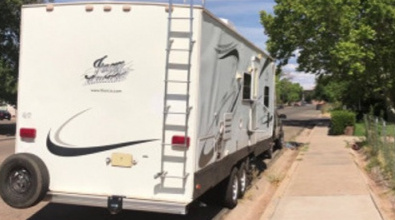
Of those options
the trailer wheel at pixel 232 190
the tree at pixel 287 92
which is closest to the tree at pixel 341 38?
the trailer wheel at pixel 232 190

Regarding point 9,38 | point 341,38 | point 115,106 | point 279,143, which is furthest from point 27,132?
point 341,38

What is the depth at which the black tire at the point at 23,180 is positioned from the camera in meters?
6.56

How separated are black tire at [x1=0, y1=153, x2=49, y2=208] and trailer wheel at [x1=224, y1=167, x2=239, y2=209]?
3.08 metres

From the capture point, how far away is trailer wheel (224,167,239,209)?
8523 mm

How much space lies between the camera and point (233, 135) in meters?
8.41

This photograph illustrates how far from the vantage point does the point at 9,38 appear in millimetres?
27297

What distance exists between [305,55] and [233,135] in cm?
2777

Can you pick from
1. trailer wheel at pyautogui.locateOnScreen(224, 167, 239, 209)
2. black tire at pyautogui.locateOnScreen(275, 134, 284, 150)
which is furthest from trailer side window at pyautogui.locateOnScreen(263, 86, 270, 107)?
black tire at pyautogui.locateOnScreen(275, 134, 284, 150)

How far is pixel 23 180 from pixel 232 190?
3.47 m

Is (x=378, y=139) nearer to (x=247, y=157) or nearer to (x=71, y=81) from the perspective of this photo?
(x=247, y=157)

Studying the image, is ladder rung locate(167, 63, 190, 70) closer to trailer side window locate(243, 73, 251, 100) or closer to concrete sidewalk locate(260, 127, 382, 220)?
trailer side window locate(243, 73, 251, 100)

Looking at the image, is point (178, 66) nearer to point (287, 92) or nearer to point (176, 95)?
point (176, 95)

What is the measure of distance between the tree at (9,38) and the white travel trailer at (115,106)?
20404 millimetres

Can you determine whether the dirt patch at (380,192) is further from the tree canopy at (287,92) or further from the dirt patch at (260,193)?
A: the tree canopy at (287,92)
